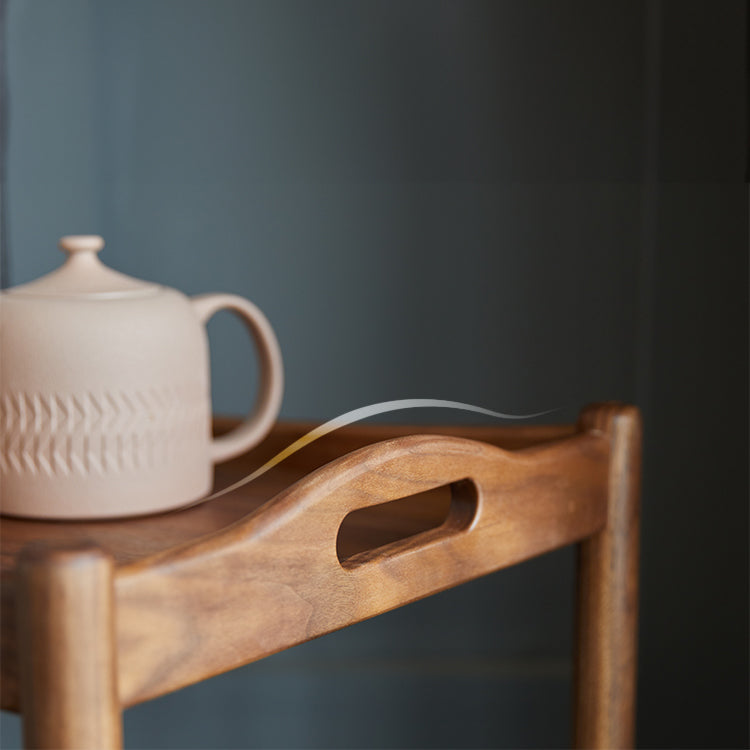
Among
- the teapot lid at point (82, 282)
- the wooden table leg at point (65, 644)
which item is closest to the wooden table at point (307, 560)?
the wooden table leg at point (65, 644)

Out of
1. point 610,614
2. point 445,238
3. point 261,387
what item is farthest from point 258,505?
Answer: point 445,238

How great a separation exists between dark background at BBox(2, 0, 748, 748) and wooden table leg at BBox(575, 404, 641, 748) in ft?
0.73

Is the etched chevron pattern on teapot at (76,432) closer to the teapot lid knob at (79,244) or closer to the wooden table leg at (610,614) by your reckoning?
the teapot lid knob at (79,244)

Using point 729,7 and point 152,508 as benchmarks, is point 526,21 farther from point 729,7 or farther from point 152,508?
point 152,508

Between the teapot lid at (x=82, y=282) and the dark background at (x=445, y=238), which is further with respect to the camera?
the dark background at (x=445, y=238)

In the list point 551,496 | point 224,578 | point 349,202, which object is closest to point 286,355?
point 349,202

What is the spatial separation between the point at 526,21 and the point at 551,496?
434 mm

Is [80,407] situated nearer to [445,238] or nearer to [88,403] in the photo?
[88,403]

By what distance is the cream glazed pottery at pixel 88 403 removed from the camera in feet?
1.68

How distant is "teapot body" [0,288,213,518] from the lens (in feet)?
1.68

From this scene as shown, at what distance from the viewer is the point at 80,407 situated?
51 centimetres

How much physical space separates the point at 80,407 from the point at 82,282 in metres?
0.07

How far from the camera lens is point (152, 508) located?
53 centimetres

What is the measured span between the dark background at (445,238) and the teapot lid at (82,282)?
319mm
